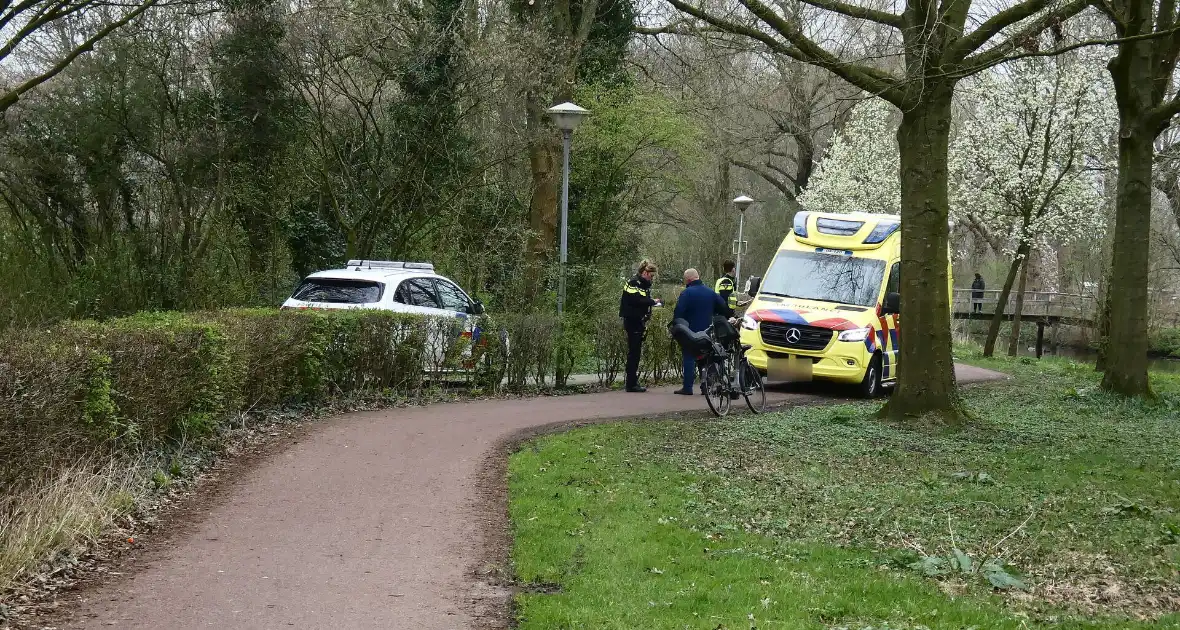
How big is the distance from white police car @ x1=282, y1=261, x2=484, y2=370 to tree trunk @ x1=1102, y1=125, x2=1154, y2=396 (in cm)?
923

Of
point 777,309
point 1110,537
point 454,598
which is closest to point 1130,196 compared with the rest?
point 777,309

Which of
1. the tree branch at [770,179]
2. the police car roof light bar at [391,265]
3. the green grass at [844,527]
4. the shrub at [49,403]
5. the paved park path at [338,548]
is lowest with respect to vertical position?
the paved park path at [338,548]

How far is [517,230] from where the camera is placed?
2319cm

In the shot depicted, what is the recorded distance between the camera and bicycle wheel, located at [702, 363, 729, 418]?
14047 millimetres

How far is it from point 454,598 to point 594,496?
255cm

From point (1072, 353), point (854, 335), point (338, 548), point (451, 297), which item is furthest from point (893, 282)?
point (1072, 353)

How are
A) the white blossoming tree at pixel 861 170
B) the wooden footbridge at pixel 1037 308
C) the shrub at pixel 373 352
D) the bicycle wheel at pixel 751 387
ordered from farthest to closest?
the white blossoming tree at pixel 861 170, the wooden footbridge at pixel 1037 308, the bicycle wheel at pixel 751 387, the shrub at pixel 373 352

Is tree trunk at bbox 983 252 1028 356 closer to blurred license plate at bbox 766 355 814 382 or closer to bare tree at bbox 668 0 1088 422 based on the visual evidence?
blurred license plate at bbox 766 355 814 382

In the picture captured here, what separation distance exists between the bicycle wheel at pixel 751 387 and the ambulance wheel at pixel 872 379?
304cm

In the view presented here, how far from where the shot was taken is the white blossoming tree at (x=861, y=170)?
45906 millimetres

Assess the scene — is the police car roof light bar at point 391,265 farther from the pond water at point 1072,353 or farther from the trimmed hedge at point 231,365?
the pond water at point 1072,353

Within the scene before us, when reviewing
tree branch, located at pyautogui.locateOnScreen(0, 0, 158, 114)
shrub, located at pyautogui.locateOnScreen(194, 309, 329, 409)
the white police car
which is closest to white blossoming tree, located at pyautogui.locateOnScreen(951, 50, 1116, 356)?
the white police car

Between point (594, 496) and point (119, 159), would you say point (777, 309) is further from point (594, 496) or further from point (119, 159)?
point (119, 159)

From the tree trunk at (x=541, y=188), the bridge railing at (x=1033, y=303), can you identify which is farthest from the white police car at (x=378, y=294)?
the bridge railing at (x=1033, y=303)
